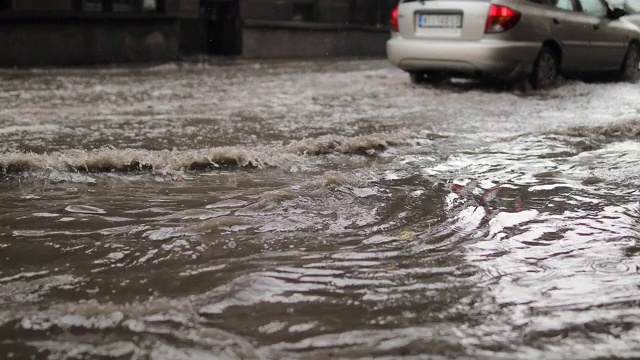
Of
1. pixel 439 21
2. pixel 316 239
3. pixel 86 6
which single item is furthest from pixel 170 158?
pixel 86 6

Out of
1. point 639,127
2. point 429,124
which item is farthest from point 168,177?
point 639,127

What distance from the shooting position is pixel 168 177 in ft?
12.6

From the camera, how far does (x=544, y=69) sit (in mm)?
8781

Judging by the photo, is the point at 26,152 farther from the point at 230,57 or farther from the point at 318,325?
the point at 230,57

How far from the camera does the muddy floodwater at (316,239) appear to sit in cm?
193

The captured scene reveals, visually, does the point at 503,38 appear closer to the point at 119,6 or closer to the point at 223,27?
the point at 119,6

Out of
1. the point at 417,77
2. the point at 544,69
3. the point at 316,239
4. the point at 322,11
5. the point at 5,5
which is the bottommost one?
the point at 316,239

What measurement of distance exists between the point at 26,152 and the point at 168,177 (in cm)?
118

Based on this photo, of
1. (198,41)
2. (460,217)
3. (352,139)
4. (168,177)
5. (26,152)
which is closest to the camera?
(460,217)

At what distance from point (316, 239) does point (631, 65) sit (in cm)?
979

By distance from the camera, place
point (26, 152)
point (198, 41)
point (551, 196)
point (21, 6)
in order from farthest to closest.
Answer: point (198, 41) → point (21, 6) → point (26, 152) → point (551, 196)

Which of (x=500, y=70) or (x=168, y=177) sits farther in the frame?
(x=500, y=70)

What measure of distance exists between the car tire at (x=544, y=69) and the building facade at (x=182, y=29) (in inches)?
318

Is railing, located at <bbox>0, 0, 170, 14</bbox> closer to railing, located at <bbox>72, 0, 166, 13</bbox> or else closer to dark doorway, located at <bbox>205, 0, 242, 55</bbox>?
railing, located at <bbox>72, 0, 166, 13</bbox>
